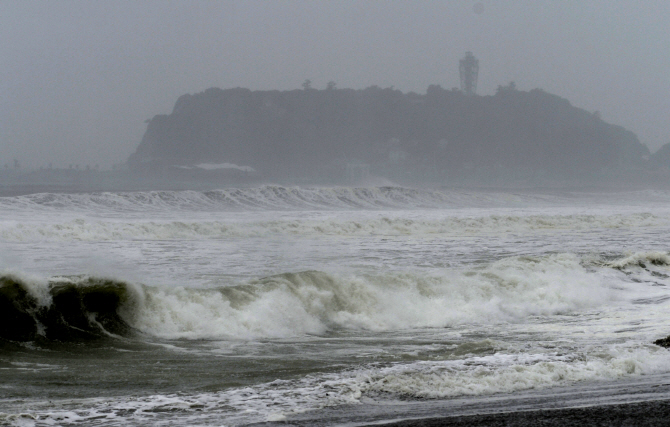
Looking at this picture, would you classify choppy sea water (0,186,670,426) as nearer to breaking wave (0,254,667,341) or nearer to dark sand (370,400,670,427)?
breaking wave (0,254,667,341)

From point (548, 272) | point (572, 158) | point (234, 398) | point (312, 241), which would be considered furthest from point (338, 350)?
point (572, 158)

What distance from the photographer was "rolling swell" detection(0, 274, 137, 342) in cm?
919

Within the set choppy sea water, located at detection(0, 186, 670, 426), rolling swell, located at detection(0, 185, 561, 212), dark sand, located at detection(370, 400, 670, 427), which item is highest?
rolling swell, located at detection(0, 185, 561, 212)

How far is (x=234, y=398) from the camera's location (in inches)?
246

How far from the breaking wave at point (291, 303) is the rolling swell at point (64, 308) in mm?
13

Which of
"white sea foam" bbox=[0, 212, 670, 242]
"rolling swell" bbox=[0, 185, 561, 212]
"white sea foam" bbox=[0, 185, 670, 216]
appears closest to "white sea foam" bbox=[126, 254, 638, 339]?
"white sea foam" bbox=[0, 212, 670, 242]

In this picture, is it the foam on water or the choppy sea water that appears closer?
the foam on water

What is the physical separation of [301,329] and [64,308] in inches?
126

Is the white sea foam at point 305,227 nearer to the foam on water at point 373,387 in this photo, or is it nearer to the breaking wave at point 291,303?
the breaking wave at point 291,303

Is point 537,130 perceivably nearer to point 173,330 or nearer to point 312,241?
point 312,241

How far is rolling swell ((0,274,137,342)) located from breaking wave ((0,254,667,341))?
1 centimetres

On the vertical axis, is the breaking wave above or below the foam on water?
above

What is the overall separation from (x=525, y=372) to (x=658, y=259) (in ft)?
39.2

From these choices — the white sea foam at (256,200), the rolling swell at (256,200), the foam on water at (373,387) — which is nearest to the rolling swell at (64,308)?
the foam on water at (373,387)
